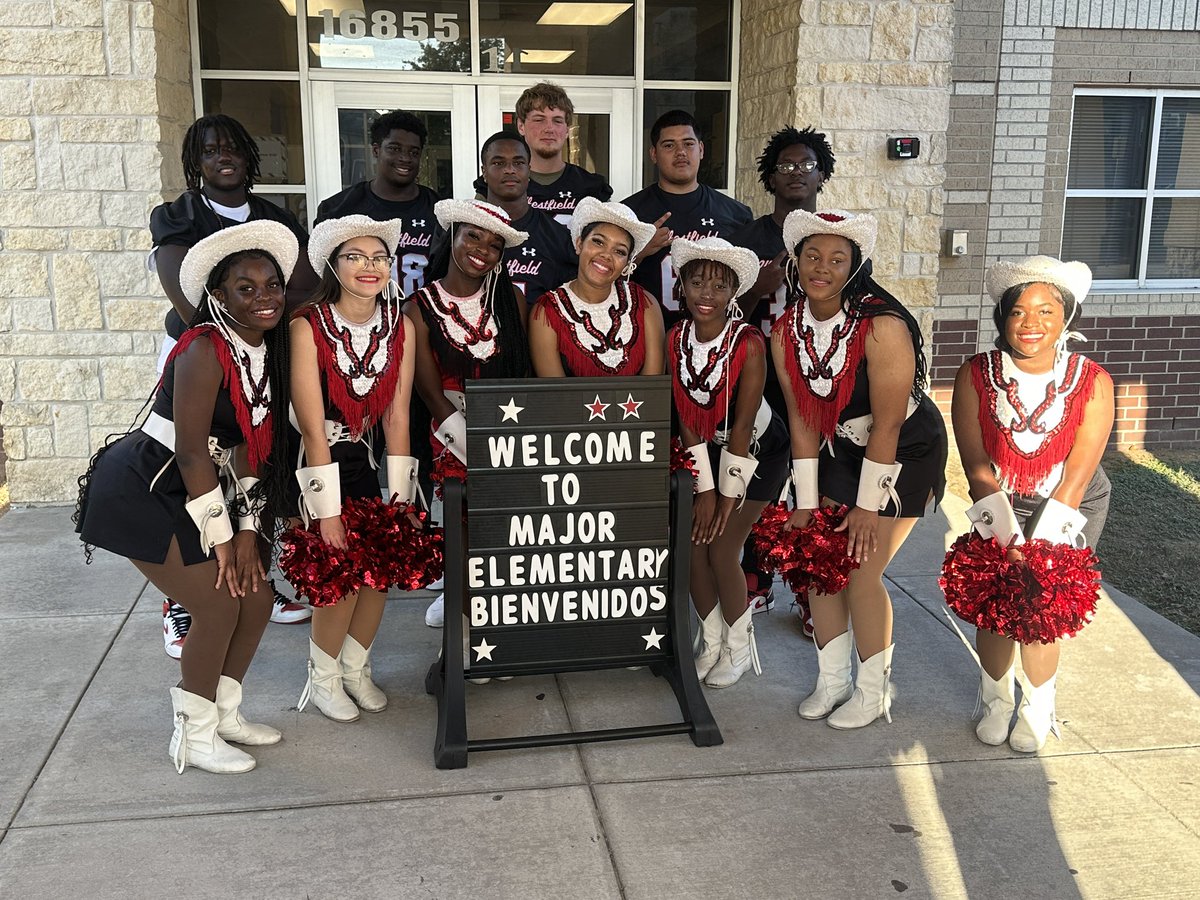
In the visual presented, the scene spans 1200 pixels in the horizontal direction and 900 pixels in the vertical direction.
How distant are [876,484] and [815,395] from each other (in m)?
0.35

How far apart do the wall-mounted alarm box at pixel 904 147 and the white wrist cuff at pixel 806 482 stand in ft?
10.7

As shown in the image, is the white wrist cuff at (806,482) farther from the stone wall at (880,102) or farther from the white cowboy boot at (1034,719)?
the stone wall at (880,102)

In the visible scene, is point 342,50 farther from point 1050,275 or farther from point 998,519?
point 998,519

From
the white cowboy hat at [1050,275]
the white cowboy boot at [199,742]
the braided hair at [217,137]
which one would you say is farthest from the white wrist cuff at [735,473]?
the braided hair at [217,137]

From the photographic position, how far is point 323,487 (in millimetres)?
3254

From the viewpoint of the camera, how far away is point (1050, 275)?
10.6ft

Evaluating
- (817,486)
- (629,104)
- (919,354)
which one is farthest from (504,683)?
(629,104)

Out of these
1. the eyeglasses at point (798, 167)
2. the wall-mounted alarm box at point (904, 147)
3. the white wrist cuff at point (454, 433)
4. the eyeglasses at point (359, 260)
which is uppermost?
the wall-mounted alarm box at point (904, 147)

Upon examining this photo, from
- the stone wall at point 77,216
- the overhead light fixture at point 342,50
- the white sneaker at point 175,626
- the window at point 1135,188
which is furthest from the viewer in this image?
the window at point 1135,188

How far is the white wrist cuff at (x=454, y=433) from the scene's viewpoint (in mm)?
3510

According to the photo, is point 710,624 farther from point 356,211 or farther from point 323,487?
point 356,211

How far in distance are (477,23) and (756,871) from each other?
565cm

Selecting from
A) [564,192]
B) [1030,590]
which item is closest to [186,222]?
[564,192]

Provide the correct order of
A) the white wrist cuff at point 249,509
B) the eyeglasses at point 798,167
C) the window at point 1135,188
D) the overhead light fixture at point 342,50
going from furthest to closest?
the window at point 1135,188, the overhead light fixture at point 342,50, the eyeglasses at point 798,167, the white wrist cuff at point 249,509
